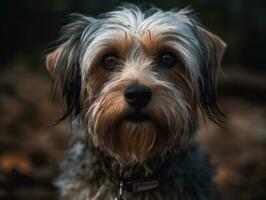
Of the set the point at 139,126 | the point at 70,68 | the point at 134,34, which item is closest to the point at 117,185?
the point at 139,126

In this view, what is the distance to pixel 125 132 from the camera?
6414 mm

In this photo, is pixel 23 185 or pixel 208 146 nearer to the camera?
pixel 23 185

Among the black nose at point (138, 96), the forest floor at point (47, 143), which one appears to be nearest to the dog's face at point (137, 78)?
the black nose at point (138, 96)

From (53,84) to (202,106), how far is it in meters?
1.19

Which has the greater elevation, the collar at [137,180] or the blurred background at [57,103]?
the collar at [137,180]

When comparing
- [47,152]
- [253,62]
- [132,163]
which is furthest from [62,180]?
[253,62]

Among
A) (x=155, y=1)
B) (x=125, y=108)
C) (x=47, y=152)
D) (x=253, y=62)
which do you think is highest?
(x=125, y=108)

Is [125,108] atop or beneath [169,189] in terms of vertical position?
atop

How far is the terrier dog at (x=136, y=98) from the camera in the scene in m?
6.38

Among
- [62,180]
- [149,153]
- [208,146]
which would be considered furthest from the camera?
[208,146]

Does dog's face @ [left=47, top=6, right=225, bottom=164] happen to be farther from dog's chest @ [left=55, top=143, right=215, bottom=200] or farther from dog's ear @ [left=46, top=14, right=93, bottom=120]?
dog's chest @ [left=55, top=143, right=215, bottom=200]

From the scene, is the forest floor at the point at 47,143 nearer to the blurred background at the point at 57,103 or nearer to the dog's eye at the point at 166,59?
the blurred background at the point at 57,103

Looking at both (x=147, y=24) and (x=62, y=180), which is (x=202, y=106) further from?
(x=62, y=180)

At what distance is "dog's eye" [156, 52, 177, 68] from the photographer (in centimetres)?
670
